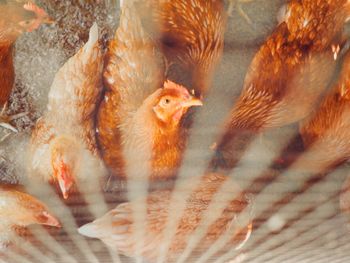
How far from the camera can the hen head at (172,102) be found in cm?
149

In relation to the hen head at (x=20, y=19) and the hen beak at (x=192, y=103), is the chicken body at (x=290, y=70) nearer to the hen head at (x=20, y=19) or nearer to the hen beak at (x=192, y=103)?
the hen beak at (x=192, y=103)

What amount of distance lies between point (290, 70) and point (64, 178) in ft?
2.97

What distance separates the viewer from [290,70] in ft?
5.13

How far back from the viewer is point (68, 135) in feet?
4.92

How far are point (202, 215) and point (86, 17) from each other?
2.93 ft

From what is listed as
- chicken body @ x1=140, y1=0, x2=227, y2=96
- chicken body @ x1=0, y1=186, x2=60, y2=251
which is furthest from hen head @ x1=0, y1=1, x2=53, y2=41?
chicken body @ x1=0, y1=186, x2=60, y2=251

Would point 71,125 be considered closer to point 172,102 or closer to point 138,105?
point 138,105

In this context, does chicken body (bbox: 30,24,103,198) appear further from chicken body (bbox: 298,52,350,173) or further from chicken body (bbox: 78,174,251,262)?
chicken body (bbox: 298,52,350,173)

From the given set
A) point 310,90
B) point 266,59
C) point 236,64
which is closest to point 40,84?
point 236,64

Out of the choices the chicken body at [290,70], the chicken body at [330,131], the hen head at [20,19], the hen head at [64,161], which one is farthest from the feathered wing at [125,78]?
the chicken body at [330,131]

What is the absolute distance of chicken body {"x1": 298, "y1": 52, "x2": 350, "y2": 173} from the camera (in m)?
1.65

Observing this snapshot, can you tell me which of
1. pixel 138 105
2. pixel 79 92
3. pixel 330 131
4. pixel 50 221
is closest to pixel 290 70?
pixel 330 131

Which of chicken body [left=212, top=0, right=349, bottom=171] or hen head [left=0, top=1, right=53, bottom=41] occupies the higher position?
chicken body [left=212, top=0, right=349, bottom=171]

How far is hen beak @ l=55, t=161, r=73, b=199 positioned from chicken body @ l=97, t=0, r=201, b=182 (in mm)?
144
